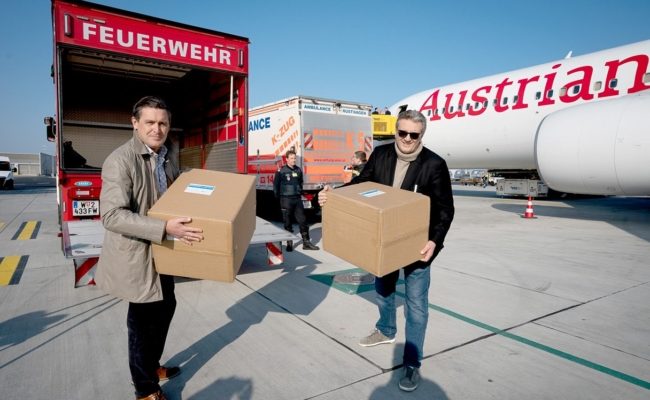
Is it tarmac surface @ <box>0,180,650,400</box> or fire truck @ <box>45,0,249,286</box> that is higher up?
fire truck @ <box>45,0,249,286</box>

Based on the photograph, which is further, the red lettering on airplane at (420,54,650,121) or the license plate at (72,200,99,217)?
the red lettering on airplane at (420,54,650,121)

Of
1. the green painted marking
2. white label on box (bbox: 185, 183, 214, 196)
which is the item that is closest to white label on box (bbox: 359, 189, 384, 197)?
white label on box (bbox: 185, 183, 214, 196)

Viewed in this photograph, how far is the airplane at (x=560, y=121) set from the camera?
8.27 meters

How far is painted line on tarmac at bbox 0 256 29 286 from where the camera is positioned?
17.0 ft

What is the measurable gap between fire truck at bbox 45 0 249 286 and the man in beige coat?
7.21 feet

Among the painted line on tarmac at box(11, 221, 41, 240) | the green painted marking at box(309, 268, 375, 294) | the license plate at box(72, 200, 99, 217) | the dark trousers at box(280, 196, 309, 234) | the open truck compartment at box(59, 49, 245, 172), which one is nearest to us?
the green painted marking at box(309, 268, 375, 294)

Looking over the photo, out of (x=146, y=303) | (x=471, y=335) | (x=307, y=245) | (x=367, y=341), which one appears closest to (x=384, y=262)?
(x=367, y=341)

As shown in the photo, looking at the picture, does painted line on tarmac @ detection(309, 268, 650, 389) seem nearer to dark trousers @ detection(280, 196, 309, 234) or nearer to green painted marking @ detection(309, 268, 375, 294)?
green painted marking @ detection(309, 268, 375, 294)

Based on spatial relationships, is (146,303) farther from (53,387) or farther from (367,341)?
(367,341)

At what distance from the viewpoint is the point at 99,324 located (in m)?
3.76

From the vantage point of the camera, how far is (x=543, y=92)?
12.4m

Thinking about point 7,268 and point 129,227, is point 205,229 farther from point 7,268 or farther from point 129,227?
point 7,268

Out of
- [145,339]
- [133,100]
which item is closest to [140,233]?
[145,339]

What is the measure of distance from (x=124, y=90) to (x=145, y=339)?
8872 mm
